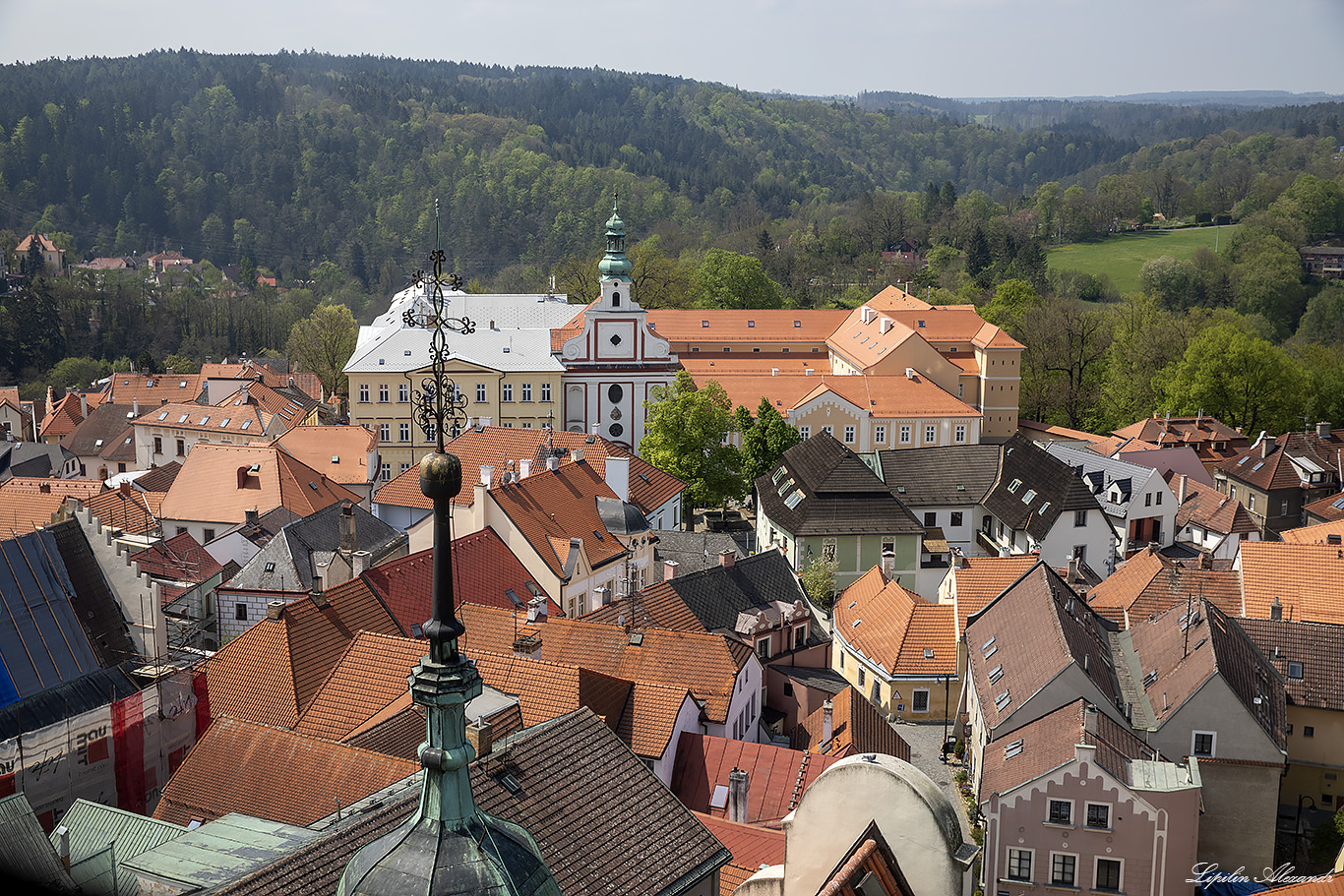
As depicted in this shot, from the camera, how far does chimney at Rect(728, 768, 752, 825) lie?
65.1 feet

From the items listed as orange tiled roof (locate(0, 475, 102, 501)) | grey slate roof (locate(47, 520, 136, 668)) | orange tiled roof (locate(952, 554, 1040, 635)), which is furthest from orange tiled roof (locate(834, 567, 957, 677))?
orange tiled roof (locate(0, 475, 102, 501))

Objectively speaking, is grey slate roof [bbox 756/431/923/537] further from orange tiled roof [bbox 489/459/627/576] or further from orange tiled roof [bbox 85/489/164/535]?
orange tiled roof [bbox 85/489/164/535]

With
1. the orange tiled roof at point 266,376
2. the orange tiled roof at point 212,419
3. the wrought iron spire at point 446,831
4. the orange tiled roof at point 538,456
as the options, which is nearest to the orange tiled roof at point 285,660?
the orange tiled roof at point 538,456

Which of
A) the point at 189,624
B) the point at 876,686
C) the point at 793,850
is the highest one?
the point at 793,850

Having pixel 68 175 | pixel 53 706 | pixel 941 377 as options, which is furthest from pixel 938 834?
pixel 68 175

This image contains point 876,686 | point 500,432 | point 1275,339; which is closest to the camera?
point 876,686

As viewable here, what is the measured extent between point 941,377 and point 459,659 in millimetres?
65504

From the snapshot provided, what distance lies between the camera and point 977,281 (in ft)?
347

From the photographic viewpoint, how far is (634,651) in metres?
25.6

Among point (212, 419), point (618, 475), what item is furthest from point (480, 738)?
point (212, 419)

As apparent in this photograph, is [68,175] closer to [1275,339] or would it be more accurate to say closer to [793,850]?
[1275,339]

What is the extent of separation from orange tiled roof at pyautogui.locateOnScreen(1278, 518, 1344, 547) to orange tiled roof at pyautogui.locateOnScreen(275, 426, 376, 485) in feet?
113

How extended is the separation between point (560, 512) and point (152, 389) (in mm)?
43537

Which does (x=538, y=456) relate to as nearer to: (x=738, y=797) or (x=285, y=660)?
(x=285, y=660)
